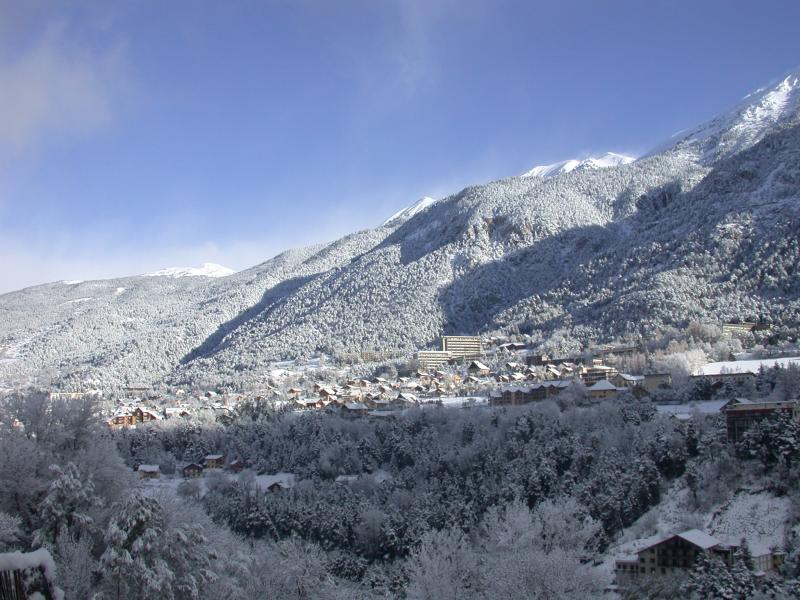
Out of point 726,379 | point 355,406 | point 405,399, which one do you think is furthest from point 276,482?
point 726,379

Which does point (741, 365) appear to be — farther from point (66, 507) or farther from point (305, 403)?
point (66, 507)

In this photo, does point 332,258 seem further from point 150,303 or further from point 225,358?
point 225,358

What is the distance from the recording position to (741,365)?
63.8 meters

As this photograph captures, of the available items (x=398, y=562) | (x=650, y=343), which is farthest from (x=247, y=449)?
(x=650, y=343)

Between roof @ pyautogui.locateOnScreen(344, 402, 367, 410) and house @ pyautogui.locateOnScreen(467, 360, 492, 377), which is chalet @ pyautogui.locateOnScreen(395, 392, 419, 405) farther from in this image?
house @ pyautogui.locateOnScreen(467, 360, 492, 377)

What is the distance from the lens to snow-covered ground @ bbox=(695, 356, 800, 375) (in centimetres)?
6088

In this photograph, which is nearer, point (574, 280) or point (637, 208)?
point (574, 280)

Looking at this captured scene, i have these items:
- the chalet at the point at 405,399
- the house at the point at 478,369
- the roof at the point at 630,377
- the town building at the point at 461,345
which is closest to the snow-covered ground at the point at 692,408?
the roof at the point at 630,377

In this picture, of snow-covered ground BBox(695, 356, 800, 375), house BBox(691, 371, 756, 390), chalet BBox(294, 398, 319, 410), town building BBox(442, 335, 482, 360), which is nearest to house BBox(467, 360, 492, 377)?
town building BBox(442, 335, 482, 360)

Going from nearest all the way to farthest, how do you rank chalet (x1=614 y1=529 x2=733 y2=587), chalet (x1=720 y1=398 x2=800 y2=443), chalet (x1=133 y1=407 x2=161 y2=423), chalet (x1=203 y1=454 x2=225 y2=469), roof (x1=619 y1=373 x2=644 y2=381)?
chalet (x1=614 y1=529 x2=733 y2=587) < chalet (x1=720 y1=398 x2=800 y2=443) < chalet (x1=203 y1=454 x2=225 y2=469) < roof (x1=619 y1=373 x2=644 y2=381) < chalet (x1=133 y1=407 x2=161 y2=423)

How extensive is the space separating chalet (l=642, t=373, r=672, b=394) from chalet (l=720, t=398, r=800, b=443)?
Answer: 1950cm

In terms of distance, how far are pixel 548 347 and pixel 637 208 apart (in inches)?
2259

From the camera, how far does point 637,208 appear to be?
144 m

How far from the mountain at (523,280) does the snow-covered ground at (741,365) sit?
466 inches
